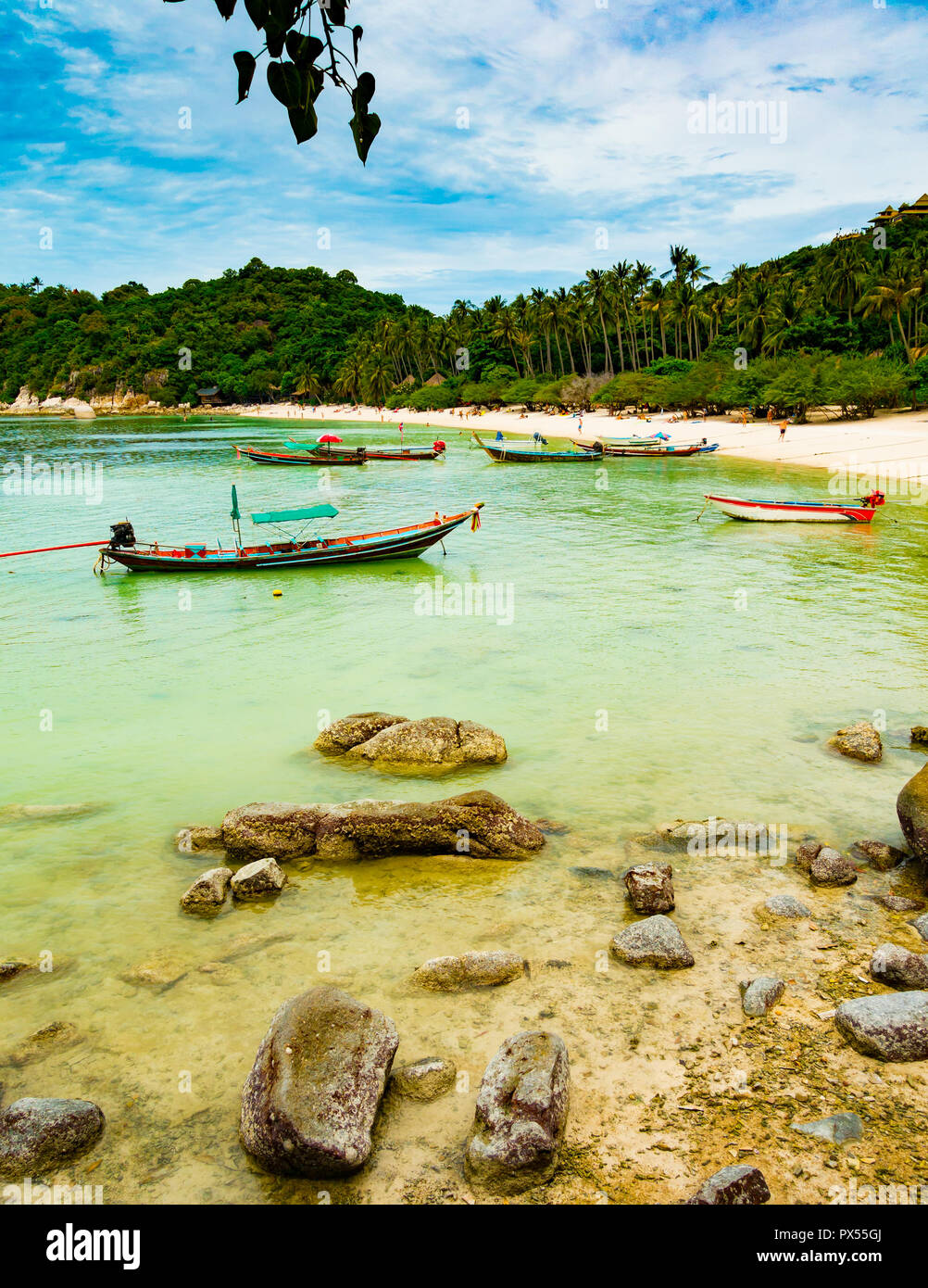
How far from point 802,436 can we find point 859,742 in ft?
142

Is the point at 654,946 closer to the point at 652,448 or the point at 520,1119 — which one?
the point at 520,1119

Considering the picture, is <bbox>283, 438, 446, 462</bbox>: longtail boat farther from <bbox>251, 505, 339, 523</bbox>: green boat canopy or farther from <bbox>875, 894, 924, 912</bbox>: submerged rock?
<bbox>875, 894, 924, 912</bbox>: submerged rock

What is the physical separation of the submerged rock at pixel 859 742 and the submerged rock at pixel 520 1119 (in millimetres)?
6828

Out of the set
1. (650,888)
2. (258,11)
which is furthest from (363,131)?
(650,888)

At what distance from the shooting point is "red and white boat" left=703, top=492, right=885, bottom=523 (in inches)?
1080

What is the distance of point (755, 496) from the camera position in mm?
32875

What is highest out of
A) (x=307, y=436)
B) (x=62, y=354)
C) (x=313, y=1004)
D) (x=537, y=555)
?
(x=62, y=354)

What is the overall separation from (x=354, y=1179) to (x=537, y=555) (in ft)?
71.9

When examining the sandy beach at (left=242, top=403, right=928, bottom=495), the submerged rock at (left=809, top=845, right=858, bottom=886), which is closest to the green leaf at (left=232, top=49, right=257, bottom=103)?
the submerged rock at (left=809, top=845, right=858, bottom=886)

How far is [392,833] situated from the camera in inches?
330

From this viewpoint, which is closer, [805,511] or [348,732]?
[348,732]

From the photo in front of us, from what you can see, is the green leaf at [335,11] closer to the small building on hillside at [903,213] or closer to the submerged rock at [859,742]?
the submerged rock at [859,742]
